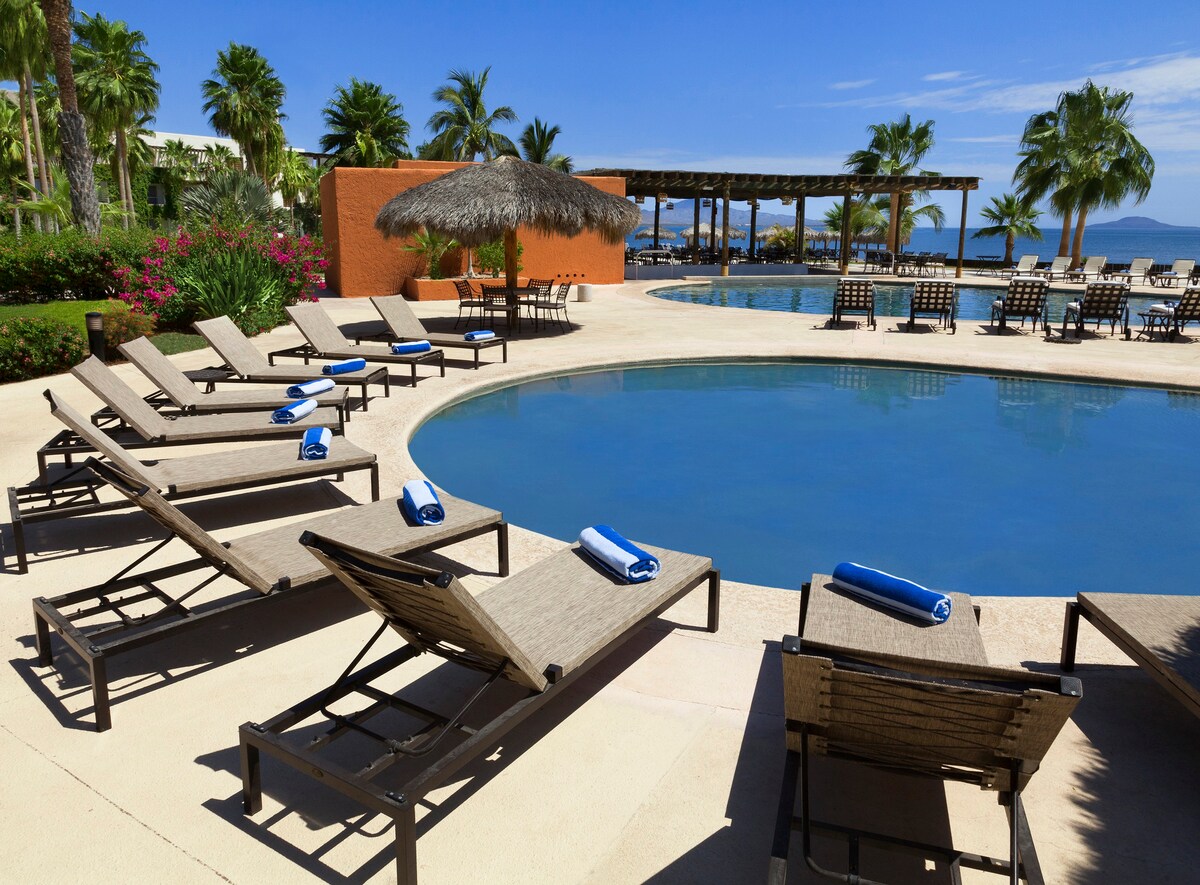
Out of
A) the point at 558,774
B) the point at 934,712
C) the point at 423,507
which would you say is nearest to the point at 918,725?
the point at 934,712

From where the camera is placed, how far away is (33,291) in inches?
539

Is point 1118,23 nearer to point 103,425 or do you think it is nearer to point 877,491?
point 877,491

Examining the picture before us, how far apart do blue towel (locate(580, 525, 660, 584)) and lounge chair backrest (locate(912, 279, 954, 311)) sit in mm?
13207

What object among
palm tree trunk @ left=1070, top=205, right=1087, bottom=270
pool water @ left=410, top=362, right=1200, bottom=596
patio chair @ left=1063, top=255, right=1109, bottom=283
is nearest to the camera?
pool water @ left=410, top=362, right=1200, bottom=596

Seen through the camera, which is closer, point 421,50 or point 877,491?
point 877,491

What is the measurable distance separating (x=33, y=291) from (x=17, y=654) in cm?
1271

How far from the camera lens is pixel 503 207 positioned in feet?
46.0

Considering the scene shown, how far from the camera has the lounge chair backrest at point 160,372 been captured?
6555 mm

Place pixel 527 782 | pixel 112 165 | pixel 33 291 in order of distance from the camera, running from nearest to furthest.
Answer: pixel 527 782 < pixel 33 291 < pixel 112 165

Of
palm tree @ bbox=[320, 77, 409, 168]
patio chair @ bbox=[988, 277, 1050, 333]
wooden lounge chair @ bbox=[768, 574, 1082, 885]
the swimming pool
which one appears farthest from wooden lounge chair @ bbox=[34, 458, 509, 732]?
palm tree @ bbox=[320, 77, 409, 168]

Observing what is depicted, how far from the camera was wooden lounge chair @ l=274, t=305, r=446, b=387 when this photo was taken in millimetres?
9852

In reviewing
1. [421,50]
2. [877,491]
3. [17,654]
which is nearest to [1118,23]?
[877,491]

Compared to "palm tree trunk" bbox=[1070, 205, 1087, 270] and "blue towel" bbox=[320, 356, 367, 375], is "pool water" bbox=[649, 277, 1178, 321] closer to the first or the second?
"palm tree trunk" bbox=[1070, 205, 1087, 270]

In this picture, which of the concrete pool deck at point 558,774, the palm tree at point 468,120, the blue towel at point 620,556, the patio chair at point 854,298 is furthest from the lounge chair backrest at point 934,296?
the palm tree at point 468,120
